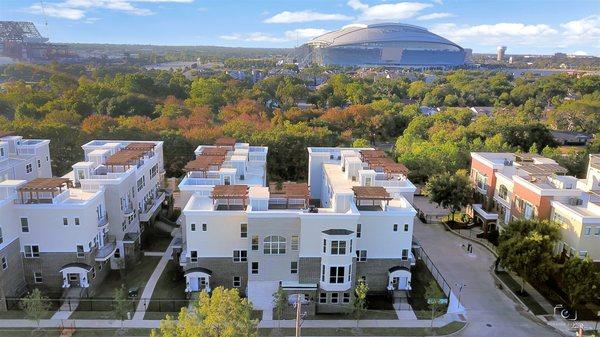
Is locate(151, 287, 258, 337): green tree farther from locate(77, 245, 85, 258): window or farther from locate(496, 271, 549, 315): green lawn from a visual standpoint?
locate(496, 271, 549, 315): green lawn

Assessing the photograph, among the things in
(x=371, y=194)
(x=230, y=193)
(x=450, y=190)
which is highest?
(x=230, y=193)

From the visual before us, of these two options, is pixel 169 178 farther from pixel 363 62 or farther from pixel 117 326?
pixel 363 62

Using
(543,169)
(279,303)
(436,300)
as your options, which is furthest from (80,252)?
(543,169)

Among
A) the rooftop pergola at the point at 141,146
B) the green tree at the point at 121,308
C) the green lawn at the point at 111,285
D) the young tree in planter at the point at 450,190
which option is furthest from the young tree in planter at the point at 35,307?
the young tree in planter at the point at 450,190

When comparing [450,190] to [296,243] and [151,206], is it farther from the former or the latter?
[151,206]

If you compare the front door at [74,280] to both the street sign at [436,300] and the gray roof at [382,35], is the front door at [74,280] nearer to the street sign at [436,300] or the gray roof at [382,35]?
the street sign at [436,300]

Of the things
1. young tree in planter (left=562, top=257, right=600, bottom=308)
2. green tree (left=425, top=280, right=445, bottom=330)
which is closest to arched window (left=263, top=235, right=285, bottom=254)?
green tree (left=425, top=280, right=445, bottom=330)
